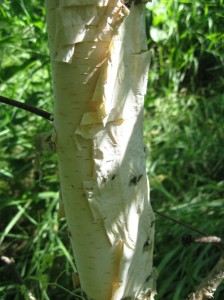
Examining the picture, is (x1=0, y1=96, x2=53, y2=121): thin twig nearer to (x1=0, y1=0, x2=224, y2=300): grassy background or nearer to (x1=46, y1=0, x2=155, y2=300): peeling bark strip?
(x1=46, y1=0, x2=155, y2=300): peeling bark strip

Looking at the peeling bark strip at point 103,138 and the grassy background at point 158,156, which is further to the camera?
the grassy background at point 158,156

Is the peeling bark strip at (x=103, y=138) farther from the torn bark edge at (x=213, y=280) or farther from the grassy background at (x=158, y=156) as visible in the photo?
the grassy background at (x=158, y=156)

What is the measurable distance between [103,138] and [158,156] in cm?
151

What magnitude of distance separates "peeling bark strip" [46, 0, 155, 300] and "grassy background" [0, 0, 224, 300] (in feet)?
0.93

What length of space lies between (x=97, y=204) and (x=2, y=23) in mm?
842

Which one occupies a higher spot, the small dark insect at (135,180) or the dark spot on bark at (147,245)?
the small dark insect at (135,180)

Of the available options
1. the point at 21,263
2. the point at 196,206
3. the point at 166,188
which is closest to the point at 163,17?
the point at 196,206

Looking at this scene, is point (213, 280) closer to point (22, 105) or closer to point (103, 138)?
point (103, 138)

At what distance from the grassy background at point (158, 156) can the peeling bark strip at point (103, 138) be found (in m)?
0.28

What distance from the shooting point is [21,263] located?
5.69ft

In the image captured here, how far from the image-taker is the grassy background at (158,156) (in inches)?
58.7

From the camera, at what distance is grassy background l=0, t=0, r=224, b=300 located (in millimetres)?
1490

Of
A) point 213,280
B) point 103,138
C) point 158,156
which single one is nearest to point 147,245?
point 213,280

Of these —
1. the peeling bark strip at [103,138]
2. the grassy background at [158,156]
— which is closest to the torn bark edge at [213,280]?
the peeling bark strip at [103,138]
